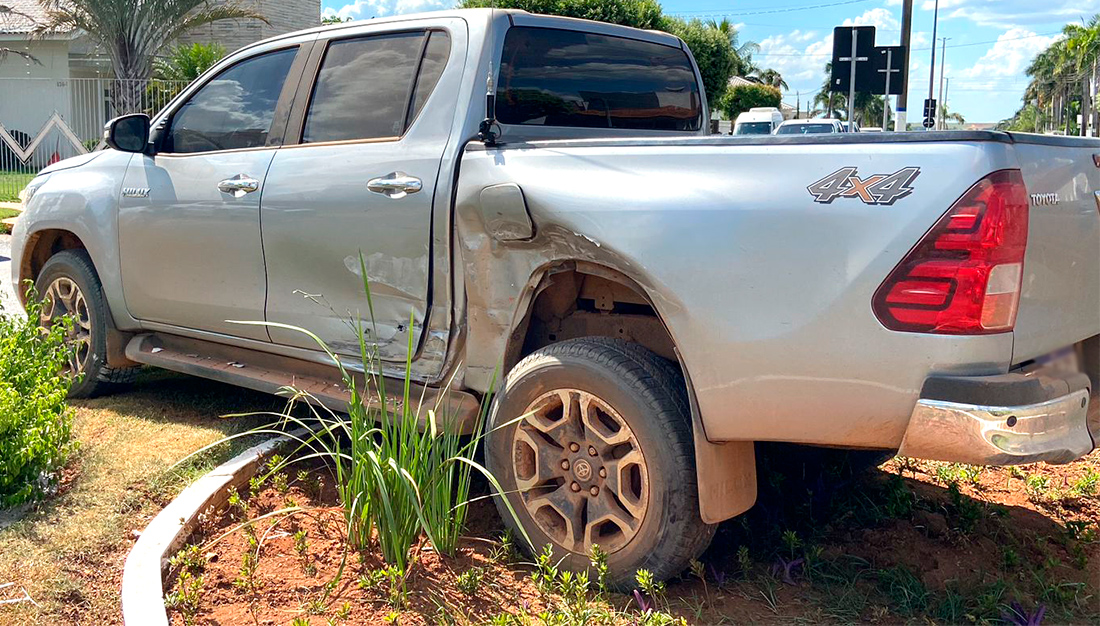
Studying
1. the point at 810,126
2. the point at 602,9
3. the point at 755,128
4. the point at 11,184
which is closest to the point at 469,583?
the point at 11,184

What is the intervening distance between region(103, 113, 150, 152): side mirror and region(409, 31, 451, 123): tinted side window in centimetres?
171

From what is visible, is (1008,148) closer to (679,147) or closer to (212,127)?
(679,147)

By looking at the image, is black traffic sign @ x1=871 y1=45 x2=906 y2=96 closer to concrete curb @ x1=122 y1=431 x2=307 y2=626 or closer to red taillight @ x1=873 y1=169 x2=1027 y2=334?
concrete curb @ x1=122 y1=431 x2=307 y2=626

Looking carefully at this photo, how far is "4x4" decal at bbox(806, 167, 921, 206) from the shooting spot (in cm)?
284

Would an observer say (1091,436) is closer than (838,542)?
Yes

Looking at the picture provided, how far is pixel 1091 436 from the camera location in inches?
123

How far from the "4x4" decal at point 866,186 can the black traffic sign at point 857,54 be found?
38.1ft

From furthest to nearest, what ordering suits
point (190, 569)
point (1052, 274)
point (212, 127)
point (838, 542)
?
point (212, 127) → point (838, 542) → point (190, 569) → point (1052, 274)

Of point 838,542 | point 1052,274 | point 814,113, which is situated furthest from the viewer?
point 814,113

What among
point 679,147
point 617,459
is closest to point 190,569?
point 617,459

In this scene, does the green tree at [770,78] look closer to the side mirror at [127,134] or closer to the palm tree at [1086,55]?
the palm tree at [1086,55]

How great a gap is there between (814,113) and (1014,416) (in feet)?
349

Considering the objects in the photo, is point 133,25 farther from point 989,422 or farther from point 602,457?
point 989,422

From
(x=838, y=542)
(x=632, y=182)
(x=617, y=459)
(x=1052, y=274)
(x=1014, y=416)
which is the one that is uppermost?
(x=632, y=182)
